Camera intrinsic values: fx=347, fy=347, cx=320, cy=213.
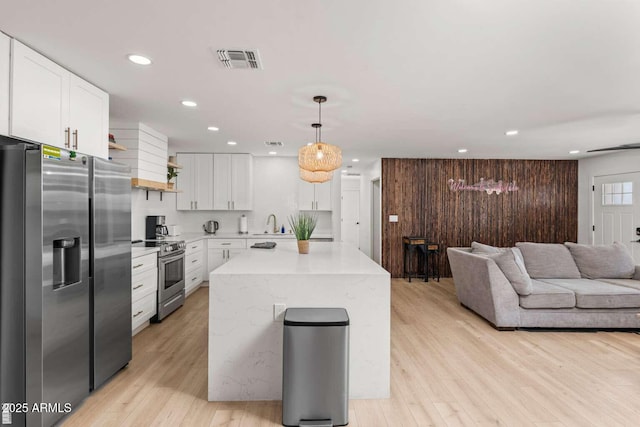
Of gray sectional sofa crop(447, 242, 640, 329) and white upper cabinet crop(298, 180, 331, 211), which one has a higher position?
white upper cabinet crop(298, 180, 331, 211)

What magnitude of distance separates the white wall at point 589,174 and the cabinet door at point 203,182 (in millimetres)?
7455

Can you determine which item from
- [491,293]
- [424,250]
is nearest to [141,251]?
[491,293]

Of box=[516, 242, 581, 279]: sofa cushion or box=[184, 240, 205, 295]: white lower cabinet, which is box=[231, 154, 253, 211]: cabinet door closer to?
box=[184, 240, 205, 295]: white lower cabinet

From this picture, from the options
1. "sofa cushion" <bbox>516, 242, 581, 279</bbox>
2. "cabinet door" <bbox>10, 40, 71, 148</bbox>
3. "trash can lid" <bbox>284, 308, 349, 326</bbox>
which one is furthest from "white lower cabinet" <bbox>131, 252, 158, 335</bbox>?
"sofa cushion" <bbox>516, 242, 581, 279</bbox>

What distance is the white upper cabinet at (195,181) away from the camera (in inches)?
250

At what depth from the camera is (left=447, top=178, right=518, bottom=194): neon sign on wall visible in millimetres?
7133

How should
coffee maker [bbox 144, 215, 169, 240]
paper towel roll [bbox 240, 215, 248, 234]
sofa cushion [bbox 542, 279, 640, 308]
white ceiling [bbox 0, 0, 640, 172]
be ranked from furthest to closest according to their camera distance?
paper towel roll [bbox 240, 215, 248, 234], coffee maker [bbox 144, 215, 169, 240], sofa cushion [bbox 542, 279, 640, 308], white ceiling [bbox 0, 0, 640, 172]

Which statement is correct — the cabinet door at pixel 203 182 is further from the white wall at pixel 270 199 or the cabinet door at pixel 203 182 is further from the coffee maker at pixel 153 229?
the coffee maker at pixel 153 229

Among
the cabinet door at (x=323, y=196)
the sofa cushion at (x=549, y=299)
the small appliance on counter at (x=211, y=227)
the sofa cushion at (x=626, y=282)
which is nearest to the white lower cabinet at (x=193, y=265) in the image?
the small appliance on counter at (x=211, y=227)

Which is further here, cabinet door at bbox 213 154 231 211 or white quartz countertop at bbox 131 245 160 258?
cabinet door at bbox 213 154 231 211

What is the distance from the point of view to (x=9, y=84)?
2.16 metres

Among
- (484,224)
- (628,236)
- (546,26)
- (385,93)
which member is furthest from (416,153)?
(546,26)

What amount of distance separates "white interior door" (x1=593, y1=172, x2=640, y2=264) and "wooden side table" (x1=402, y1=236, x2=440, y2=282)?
3.16m

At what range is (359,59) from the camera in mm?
2459
